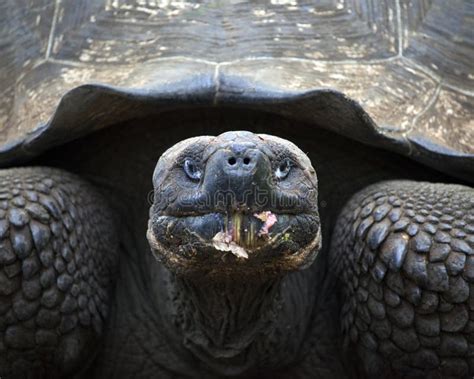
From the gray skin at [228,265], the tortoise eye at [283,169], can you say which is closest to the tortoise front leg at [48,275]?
the gray skin at [228,265]

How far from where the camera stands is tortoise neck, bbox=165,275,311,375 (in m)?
2.54

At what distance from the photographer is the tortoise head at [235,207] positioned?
2.09 metres

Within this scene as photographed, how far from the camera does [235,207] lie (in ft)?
6.81

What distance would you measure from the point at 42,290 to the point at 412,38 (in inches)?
61.6

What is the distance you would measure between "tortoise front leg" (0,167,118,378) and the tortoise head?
0.47 metres

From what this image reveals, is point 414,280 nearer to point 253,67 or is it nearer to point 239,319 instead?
point 239,319

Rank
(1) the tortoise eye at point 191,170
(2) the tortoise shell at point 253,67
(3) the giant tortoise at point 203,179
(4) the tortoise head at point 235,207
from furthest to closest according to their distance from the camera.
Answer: (2) the tortoise shell at point 253,67 → (3) the giant tortoise at point 203,179 → (1) the tortoise eye at point 191,170 → (4) the tortoise head at point 235,207

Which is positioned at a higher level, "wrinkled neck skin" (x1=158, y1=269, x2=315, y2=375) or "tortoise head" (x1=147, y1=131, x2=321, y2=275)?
"tortoise head" (x1=147, y1=131, x2=321, y2=275)

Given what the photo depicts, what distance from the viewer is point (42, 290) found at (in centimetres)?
266

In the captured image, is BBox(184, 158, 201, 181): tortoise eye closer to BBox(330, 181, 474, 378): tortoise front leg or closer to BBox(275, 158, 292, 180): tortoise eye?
BBox(275, 158, 292, 180): tortoise eye

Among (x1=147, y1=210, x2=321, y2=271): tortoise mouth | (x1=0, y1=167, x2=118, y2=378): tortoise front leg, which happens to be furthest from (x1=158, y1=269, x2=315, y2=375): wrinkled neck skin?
(x1=0, y1=167, x2=118, y2=378): tortoise front leg

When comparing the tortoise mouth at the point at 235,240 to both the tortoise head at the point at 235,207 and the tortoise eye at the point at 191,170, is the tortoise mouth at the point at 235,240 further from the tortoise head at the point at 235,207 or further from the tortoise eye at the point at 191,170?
the tortoise eye at the point at 191,170

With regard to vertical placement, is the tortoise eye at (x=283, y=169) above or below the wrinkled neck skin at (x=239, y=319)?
above

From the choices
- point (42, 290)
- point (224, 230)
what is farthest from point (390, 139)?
point (42, 290)
